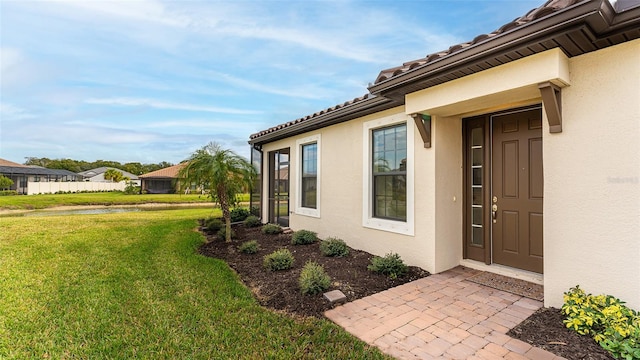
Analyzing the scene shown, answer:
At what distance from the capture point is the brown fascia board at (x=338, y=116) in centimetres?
515

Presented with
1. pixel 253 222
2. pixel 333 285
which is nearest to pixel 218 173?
pixel 253 222

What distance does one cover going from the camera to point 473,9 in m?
6.42

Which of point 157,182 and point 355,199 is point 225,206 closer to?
point 355,199

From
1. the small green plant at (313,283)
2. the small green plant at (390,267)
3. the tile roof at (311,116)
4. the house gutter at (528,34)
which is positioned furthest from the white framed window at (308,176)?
the house gutter at (528,34)

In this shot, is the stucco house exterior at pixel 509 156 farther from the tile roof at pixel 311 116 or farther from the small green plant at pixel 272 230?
the small green plant at pixel 272 230

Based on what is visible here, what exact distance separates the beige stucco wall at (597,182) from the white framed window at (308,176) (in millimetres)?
4921

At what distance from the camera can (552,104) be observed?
299cm

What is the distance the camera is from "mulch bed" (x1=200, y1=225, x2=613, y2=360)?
2488 millimetres

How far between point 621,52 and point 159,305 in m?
5.94

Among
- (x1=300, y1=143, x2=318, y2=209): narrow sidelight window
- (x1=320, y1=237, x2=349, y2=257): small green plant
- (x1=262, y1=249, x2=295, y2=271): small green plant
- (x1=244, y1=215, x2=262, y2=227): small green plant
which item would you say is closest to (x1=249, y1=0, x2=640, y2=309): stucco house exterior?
(x1=300, y1=143, x2=318, y2=209): narrow sidelight window

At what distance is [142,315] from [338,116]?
4886 mm

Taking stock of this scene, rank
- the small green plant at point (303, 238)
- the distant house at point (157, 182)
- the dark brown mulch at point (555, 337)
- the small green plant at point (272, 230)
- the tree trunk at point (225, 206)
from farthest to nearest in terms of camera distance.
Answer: the distant house at point (157, 182) → the small green plant at point (272, 230) → the tree trunk at point (225, 206) → the small green plant at point (303, 238) → the dark brown mulch at point (555, 337)

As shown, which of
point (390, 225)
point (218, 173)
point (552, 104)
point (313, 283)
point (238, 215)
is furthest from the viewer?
point (238, 215)

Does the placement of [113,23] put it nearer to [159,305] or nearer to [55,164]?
[159,305]
